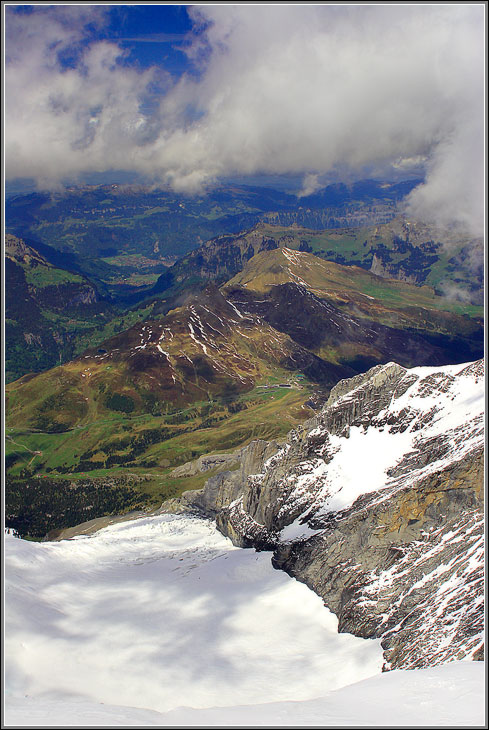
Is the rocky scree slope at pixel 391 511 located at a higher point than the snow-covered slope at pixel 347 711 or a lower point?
higher

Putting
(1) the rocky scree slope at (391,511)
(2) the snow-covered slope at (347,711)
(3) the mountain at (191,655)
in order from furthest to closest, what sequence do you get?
(1) the rocky scree slope at (391,511), (3) the mountain at (191,655), (2) the snow-covered slope at (347,711)

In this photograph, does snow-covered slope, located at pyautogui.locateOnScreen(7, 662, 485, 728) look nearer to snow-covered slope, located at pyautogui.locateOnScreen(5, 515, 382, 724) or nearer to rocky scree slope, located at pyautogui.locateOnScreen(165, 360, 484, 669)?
rocky scree slope, located at pyautogui.locateOnScreen(165, 360, 484, 669)

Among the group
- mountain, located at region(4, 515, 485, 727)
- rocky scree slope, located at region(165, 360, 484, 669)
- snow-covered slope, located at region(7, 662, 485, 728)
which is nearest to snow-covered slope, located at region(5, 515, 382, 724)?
mountain, located at region(4, 515, 485, 727)

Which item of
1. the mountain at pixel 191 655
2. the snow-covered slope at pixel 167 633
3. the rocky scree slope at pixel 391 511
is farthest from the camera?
the snow-covered slope at pixel 167 633

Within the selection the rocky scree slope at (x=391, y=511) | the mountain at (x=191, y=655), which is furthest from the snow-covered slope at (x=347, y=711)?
the rocky scree slope at (x=391, y=511)

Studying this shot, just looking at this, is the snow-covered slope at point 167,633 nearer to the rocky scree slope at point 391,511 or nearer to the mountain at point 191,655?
the mountain at point 191,655

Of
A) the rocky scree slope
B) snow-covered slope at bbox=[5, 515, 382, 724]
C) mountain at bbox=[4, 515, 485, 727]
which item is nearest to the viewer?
mountain at bbox=[4, 515, 485, 727]

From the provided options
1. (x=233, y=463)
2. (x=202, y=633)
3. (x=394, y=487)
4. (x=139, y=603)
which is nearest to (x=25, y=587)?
(x=139, y=603)

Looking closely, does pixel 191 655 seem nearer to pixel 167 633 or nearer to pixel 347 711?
pixel 167 633

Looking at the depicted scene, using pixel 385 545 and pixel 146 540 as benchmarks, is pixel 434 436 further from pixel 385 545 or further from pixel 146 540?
pixel 146 540
